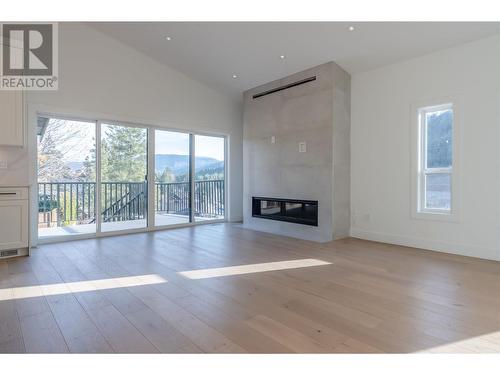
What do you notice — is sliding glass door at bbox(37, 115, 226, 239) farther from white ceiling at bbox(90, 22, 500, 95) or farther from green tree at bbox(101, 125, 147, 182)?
white ceiling at bbox(90, 22, 500, 95)

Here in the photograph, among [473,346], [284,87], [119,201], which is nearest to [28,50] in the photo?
[119,201]

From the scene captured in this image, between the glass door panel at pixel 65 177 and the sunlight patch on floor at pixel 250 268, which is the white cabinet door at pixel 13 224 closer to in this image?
the glass door panel at pixel 65 177

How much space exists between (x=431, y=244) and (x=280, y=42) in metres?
3.63

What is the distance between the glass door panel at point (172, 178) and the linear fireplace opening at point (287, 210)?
1.50 m

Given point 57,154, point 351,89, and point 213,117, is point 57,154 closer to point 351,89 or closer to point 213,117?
point 213,117

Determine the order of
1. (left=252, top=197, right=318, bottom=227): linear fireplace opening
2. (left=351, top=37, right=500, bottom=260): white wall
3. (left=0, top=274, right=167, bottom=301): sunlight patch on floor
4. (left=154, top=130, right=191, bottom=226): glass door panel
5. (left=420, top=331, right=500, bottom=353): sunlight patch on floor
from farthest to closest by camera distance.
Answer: (left=154, top=130, right=191, bottom=226): glass door panel → (left=252, top=197, right=318, bottom=227): linear fireplace opening → (left=351, top=37, right=500, bottom=260): white wall → (left=0, top=274, right=167, bottom=301): sunlight patch on floor → (left=420, top=331, right=500, bottom=353): sunlight patch on floor

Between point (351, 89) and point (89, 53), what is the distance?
4.38 meters

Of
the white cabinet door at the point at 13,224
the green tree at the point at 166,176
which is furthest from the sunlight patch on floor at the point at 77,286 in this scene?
the green tree at the point at 166,176

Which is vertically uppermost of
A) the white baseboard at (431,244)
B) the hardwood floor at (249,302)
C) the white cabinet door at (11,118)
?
the white cabinet door at (11,118)

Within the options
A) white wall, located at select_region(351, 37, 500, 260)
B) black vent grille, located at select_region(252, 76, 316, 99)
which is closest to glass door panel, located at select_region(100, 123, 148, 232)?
black vent grille, located at select_region(252, 76, 316, 99)

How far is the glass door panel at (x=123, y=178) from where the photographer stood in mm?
5047

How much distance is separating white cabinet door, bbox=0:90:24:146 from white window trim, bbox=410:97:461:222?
5.40 m

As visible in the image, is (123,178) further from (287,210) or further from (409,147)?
(409,147)

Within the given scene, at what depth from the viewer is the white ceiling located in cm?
366
